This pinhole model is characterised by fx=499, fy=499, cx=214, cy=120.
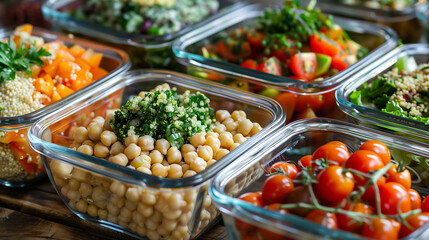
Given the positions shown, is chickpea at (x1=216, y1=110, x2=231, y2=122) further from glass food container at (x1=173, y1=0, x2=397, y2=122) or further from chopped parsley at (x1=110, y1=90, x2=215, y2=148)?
glass food container at (x1=173, y1=0, x2=397, y2=122)

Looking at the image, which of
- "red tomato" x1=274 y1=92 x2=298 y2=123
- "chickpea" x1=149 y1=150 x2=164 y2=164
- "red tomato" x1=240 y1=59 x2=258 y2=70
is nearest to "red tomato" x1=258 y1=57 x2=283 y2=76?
"red tomato" x1=240 y1=59 x2=258 y2=70

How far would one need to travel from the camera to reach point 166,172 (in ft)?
4.19

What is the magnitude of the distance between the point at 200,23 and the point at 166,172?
101 cm

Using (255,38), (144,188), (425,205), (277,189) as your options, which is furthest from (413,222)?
(255,38)

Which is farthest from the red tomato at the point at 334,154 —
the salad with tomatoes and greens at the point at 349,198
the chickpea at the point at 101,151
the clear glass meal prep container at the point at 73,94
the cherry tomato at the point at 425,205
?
the clear glass meal prep container at the point at 73,94

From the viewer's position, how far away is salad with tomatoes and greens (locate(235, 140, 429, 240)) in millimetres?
1005

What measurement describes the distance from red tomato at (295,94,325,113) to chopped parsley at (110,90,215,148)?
389 millimetres

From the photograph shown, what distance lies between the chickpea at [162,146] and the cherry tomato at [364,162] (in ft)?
1.55

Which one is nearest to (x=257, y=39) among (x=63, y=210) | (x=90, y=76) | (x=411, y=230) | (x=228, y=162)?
(x=90, y=76)

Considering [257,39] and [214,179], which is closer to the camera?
[214,179]

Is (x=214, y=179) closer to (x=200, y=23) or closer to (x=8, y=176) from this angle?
(x=8, y=176)

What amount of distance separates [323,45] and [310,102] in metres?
0.33

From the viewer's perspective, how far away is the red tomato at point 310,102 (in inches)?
65.7

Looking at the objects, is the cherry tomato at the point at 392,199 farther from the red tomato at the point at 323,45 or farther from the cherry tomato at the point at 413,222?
the red tomato at the point at 323,45
